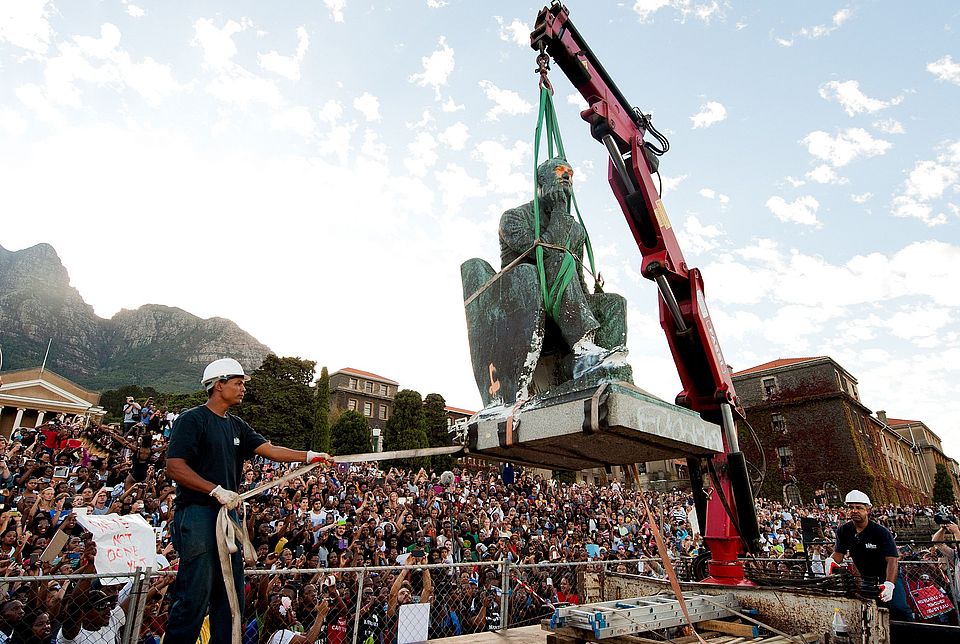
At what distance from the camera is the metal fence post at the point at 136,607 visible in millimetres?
3717

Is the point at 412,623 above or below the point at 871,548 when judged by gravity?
below

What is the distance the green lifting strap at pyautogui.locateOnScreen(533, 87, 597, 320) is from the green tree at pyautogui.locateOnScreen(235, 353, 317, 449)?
3394 centimetres

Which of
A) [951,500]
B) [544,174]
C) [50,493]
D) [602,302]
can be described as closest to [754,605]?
[602,302]

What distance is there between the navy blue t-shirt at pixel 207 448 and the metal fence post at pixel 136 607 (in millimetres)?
1640

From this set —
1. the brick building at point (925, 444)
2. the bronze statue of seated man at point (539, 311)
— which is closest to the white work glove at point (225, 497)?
the bronze statue of seated man at point (539, 311)

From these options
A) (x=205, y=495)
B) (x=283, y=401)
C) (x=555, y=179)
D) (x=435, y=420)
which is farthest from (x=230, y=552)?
(x=435, y=420)

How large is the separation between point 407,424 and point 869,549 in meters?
35.0

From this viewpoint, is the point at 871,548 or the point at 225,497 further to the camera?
the point at 871,548

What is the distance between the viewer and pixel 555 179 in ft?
12.5

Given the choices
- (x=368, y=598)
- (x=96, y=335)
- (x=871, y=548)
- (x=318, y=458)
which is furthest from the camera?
(x=96, y=335)

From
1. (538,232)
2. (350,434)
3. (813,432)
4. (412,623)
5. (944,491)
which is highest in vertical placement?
(350,434)

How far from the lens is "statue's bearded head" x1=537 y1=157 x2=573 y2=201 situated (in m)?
3.79

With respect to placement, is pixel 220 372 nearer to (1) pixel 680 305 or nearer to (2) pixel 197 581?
(2) pixel 197 581

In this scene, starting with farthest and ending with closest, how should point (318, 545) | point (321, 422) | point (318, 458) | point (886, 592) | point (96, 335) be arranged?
point (96, 335) < point (321, 422) < point (318, 545) < point (886, 592) < point (318, 458)
